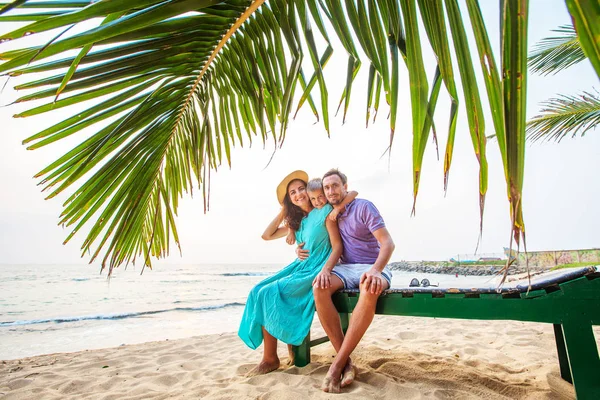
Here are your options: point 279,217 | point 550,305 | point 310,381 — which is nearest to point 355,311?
point 310,381

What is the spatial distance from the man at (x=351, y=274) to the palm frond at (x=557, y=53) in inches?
122

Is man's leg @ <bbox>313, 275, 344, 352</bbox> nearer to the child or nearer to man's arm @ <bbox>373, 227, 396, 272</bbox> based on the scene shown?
man's arm @ <bbox>373, 227, 396, 272</bbox>

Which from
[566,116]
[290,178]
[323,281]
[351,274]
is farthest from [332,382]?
[566,116]

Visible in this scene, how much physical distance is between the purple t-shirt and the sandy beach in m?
0.73

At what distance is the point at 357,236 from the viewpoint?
2.54 meters

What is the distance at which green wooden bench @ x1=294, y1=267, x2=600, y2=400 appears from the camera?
1.44 meters

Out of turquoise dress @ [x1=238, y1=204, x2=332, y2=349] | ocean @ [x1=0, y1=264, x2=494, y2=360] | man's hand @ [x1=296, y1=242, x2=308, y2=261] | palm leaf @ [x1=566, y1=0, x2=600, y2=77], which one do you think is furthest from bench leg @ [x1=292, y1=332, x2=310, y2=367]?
ocean @ [x1=0, y1=264, x2=494, y2=360]

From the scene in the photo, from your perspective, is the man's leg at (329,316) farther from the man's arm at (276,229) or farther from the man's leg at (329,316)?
the man's arm at (276,229)

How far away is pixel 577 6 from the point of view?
1.23 ft

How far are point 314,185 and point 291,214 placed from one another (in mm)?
411

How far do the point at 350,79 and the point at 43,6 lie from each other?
0.77 m

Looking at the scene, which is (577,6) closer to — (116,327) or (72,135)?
(72,135)

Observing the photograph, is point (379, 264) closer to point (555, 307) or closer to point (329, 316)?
point (329, 316)

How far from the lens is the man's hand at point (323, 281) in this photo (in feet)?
7.16
